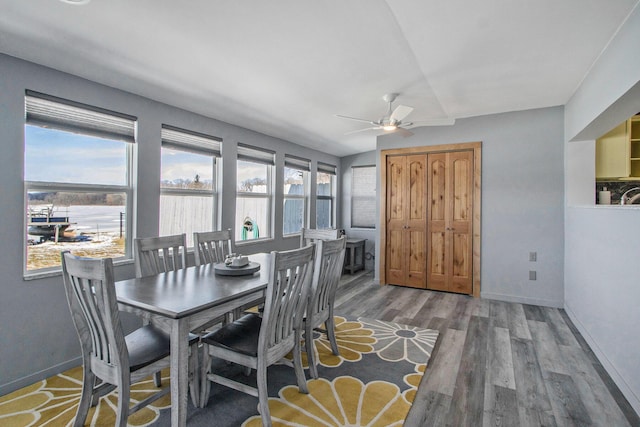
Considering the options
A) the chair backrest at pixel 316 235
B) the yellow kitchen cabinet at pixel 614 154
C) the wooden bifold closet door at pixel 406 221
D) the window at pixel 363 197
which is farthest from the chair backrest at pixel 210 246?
the yellow kitchen cabinet at pixel 614 154

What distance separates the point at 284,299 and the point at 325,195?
473 cm

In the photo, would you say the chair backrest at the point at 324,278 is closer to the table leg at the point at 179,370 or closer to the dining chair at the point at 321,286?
the dining chair at the point at 321,286

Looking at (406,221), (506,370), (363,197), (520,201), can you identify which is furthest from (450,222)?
(506,370)

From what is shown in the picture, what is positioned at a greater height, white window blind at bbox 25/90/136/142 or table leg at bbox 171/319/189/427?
white window blind at bbox 25/90/136/142

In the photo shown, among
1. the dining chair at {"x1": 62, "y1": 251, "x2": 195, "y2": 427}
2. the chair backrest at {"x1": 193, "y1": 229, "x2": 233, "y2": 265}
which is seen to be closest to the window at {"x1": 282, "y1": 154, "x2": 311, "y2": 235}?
the chair backrest at {"x1": 193, "y1": 229, "x2": 233, "y2": 265}

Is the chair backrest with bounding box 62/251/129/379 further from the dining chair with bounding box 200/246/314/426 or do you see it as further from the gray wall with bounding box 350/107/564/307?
the gray wall with bounding box 350/107/564/307

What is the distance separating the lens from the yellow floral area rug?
1.99 m

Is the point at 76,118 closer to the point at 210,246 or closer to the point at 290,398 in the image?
the point at 210,246

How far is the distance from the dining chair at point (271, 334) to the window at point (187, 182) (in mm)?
1788

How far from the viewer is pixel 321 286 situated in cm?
252

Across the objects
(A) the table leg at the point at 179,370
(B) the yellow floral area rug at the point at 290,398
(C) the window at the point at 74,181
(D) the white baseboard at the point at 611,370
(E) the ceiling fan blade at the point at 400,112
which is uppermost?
(E) the ceiling fan blade at the point at 400,112

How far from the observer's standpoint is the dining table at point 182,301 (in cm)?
167

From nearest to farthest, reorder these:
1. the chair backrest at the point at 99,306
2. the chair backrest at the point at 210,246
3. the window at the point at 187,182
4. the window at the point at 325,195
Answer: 1. the chair backrest at the point at 99,306
2. the chair backrest at the point at 210,246
3. the window at the point at 187,182
4. the window at the point at 325,195

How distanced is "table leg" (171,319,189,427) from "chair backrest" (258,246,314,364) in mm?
428
